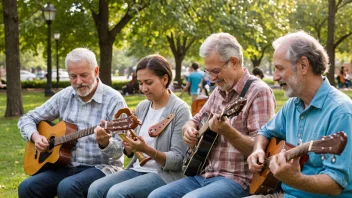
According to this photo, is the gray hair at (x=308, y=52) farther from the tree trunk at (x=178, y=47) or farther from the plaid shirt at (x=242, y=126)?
the tree trunk at (x=178, y=47)

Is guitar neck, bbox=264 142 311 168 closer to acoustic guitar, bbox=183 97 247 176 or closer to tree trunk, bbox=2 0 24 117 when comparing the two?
acoustic guitar, bbox=183 97 247 176

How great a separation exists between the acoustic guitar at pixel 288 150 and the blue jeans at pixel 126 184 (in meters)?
0.93

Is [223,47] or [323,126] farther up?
[223,47]

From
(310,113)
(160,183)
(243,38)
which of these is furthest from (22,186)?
(243,38)

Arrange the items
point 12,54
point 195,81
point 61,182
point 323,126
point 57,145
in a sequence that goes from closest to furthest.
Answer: point 323,126, point 61,182, point 57,145, point 12,54, point 195,81

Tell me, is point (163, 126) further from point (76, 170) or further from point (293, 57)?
point (293, 57)

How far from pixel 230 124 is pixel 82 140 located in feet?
5.03

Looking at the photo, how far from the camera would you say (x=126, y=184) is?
416cm

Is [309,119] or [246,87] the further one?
[246,87]

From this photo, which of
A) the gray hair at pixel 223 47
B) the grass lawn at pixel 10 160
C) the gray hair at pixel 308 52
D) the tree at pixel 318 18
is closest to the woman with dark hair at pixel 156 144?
the gray hair at pixel 223 47

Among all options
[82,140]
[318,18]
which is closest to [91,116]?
[82,140]

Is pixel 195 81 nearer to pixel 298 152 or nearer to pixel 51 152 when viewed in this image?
pixel 51 152

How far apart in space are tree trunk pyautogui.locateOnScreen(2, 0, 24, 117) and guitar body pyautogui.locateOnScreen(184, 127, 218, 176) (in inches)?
413

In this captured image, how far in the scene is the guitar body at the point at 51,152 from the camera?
15.6 feet
